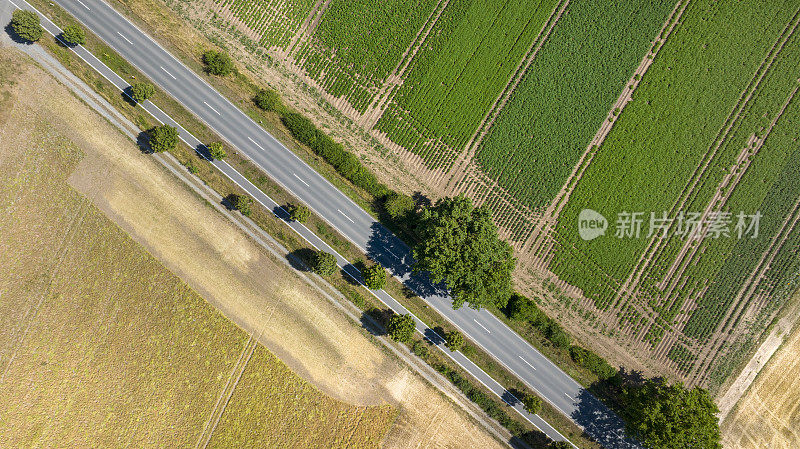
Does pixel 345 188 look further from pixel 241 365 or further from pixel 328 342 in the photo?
pixel 241 365

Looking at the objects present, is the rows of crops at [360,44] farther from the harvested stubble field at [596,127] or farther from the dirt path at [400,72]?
the dirt path at [400,72]

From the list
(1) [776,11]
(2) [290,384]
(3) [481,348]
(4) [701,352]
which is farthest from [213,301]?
(1) [776,11]

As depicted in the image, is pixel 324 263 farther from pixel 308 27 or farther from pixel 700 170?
pixel 700 170

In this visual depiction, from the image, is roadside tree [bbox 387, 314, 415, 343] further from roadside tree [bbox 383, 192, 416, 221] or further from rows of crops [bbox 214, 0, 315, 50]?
rows of crops [bbox 214, 0, 315, 50]

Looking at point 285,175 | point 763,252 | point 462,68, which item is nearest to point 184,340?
point 285,175

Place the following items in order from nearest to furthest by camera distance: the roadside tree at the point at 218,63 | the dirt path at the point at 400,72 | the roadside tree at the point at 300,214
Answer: the roadside tree at the point at 300,214 → the roadside tree at the point at 218,63 → the dirt path at the point at 400,72

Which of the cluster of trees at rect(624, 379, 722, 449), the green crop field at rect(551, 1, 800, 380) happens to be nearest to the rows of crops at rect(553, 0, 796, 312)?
the green crop field at rect(551, 1, 800, 380)

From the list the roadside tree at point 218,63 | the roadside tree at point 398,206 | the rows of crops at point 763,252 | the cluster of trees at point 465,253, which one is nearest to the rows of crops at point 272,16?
the roadside tree at point 218,63
